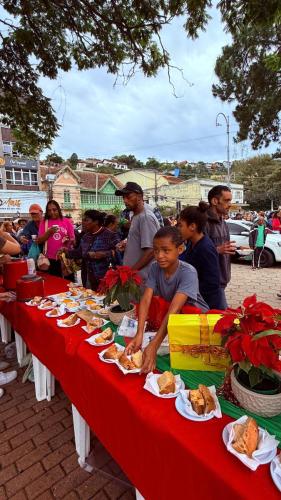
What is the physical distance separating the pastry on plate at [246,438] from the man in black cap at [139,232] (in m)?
1.68

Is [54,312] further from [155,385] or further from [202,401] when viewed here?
[202,401]

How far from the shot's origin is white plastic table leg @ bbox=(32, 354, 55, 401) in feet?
7.54

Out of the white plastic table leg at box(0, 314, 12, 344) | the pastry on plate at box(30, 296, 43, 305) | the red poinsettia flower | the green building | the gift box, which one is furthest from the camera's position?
the green building

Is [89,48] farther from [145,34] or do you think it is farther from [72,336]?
[72,336]

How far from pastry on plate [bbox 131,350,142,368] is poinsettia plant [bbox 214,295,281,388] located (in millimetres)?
471

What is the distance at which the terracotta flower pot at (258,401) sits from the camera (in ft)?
3.13

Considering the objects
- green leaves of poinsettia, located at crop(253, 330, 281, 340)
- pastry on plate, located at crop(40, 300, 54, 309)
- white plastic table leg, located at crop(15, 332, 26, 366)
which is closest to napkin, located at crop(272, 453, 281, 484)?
green leaves of poinsettia, located at crop(253, 330, 281, 340)

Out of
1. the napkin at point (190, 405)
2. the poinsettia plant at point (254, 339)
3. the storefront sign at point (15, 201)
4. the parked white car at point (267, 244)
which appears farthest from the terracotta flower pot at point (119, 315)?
the storefront sign at point (15, 201)

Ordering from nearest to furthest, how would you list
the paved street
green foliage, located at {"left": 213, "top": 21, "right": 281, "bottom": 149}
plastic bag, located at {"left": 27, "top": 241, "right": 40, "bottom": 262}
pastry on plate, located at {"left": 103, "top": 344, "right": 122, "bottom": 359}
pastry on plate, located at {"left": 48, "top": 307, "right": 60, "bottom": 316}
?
1. pastry on plate, located at {"left": 103, "top": 344, "right": 122, "bottom": 359}
2. pastry on plate, located at {"left": 48, "top": 307, "right": 60, "bottom": 316}
3. plastic bag, located at {"left": 27, "top": 241, "right": 40, "bottom": 262}
4. the paved street
5. green foliage, located at {"left": 213, "top": 21, "right": 281, "bottom": 149}

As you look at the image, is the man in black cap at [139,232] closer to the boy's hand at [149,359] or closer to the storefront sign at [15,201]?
the boy's hand at [149,359]

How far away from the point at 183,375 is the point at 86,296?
1.42 m

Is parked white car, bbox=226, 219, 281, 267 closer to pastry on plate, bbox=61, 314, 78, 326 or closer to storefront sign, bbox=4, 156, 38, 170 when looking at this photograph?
pastry on plate, bbox=61, 314, 78, 326

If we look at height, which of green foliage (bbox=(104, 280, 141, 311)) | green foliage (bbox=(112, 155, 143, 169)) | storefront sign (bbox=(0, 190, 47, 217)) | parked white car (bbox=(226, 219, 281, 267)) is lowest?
parked white car (bbox=(226, 219, 281, 267))

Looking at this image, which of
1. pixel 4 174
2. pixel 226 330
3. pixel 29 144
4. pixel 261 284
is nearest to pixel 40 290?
pixel 226 330
